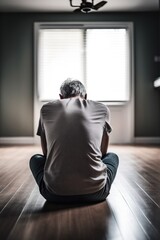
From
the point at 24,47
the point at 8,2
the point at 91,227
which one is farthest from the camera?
the point at 24,47

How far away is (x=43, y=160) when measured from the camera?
6.70ft

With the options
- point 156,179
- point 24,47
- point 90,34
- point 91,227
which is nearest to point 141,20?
point 90,34

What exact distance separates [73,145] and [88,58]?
5.37 m

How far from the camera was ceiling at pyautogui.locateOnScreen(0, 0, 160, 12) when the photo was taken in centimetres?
637

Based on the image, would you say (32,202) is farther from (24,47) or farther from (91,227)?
(24,47)

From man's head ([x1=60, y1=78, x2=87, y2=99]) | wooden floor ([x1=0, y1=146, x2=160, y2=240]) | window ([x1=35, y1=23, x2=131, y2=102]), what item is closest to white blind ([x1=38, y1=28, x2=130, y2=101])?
window ([x1=35, y1=23, x2=131, y2=102])

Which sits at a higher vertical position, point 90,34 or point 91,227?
point 90,34

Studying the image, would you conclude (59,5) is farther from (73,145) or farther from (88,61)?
(73,145)

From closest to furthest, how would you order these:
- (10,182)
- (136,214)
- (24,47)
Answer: (136,214) < (10,182) < (24,47)

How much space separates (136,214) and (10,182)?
1.28 metres

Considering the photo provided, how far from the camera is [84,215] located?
5.77ft

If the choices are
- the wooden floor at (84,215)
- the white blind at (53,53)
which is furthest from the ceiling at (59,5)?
the wooden floor at (84,215)

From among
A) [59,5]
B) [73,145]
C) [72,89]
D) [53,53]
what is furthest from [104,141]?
[53,53]

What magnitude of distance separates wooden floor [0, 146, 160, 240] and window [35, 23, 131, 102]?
14.2 feet
